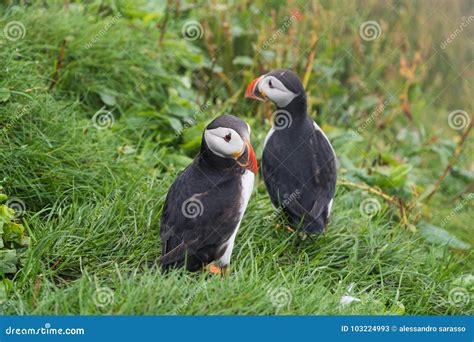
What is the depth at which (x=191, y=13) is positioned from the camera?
24.9ft

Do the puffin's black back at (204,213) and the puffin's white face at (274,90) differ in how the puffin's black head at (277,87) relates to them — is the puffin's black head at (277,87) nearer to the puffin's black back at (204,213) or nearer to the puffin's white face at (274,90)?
the puffin's white face at (274,90)

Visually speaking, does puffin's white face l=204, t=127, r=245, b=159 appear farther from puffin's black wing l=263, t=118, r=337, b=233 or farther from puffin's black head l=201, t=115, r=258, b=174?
puffin's black wing l=263, t=118, r=337, b=233

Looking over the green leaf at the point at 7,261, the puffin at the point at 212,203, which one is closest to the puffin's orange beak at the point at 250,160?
the puffin at the point at 212,203

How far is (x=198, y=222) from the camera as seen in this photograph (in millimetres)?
4223

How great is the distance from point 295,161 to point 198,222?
0.93m

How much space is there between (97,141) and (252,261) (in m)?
1.79

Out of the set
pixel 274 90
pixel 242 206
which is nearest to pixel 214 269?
pixel 242 206

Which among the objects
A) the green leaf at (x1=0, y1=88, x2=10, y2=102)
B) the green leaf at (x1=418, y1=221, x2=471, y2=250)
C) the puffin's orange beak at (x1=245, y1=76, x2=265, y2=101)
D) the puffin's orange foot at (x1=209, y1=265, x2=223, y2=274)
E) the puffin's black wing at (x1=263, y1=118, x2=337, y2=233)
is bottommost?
the puffin's orange foot at (x1=209, y1=265, x2=223, y2=274)

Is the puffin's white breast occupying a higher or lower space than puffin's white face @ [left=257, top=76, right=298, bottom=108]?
lower

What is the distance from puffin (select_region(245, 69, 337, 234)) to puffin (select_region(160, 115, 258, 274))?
503 millimetres

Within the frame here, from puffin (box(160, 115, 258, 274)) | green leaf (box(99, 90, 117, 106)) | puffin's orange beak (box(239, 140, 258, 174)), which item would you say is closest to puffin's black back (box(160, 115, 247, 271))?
puffin (box(160, 115, 258, 274))

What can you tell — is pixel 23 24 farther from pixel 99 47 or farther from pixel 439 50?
pixel 439 50

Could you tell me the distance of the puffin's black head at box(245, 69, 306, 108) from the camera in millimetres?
4824


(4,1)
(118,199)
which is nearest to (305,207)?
(118,199)
